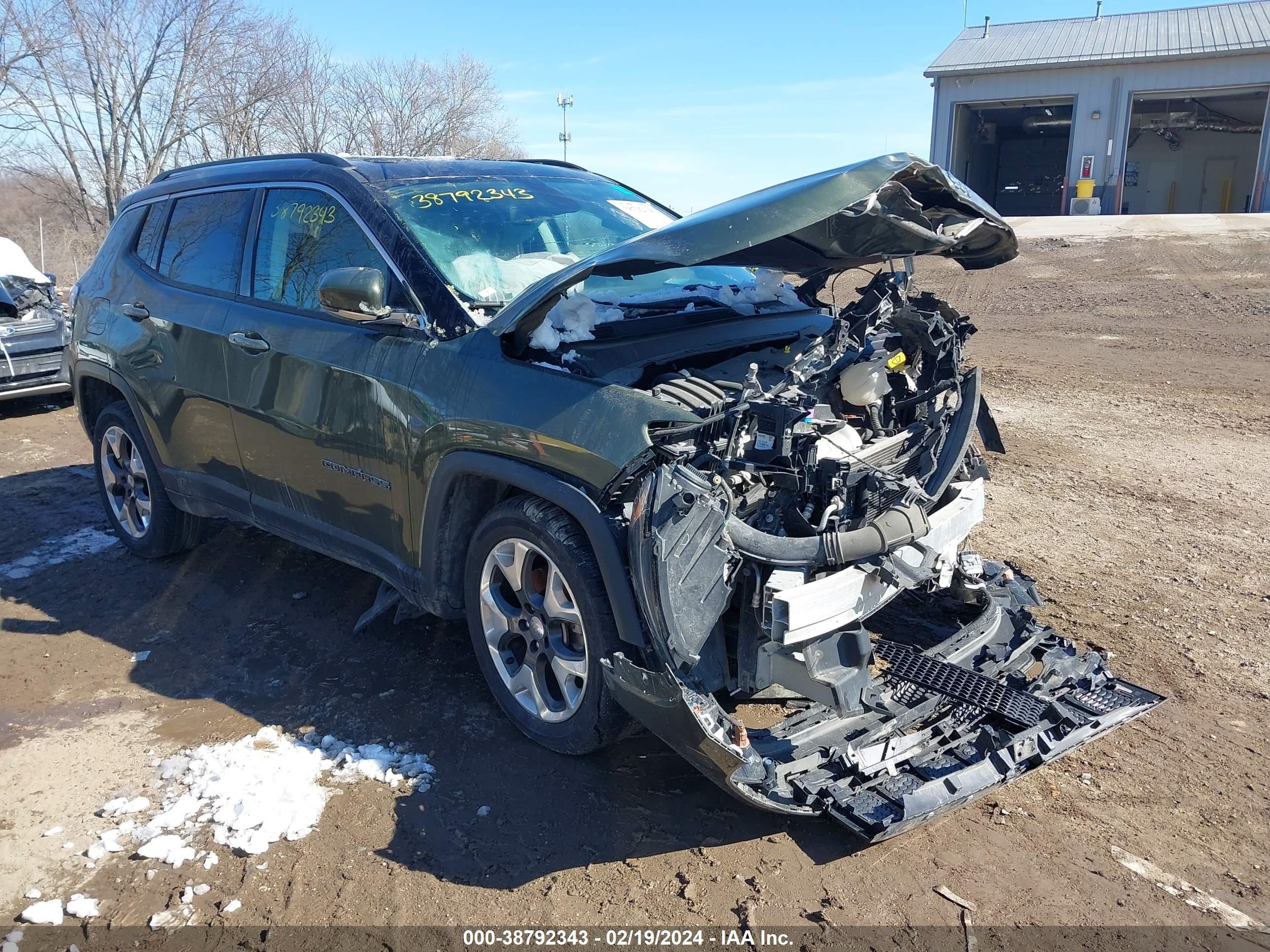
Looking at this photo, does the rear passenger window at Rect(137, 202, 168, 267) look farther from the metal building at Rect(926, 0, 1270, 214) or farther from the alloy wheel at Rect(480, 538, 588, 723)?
the metal building at Rect(926, 0, 1270, 214)

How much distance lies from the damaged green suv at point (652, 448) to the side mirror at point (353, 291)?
0.01 meters

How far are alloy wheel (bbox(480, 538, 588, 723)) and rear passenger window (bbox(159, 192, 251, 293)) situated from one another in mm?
2223

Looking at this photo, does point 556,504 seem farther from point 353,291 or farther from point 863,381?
point 863,381

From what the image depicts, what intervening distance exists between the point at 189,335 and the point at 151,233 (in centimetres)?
102

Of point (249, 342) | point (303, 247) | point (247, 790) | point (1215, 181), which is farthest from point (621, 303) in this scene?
point (1215, 181)

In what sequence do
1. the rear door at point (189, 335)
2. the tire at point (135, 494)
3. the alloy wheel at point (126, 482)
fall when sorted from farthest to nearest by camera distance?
1. the alloy wheel at point (126, 482)
2. the tire at point (135, 494)
3. the rear door at point (189, 335)

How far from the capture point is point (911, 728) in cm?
328

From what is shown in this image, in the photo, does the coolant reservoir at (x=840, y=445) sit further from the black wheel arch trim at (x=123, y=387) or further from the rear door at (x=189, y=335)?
the black wheel arch trim at (x=123, y=387)

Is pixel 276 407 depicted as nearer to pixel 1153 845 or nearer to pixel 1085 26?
pixel 1153 845

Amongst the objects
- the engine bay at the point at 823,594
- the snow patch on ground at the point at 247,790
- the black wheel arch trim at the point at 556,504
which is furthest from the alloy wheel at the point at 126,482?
the engine bay at the point at 823,594

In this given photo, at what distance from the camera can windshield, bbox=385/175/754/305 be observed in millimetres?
3947

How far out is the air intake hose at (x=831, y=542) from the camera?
2904mm

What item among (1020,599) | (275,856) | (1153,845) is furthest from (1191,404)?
(275,856)

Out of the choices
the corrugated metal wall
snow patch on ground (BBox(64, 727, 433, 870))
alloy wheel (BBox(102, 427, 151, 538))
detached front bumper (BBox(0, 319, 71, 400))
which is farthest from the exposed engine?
the corrugated metal wall
